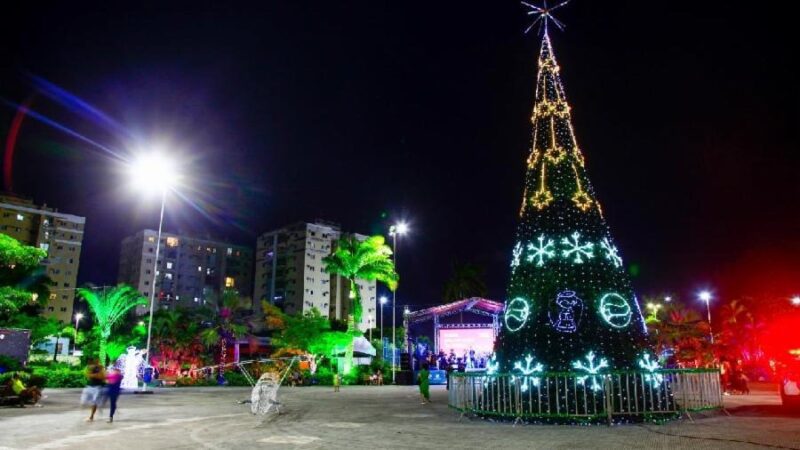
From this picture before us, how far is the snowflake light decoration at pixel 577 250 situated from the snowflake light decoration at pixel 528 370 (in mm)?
2542

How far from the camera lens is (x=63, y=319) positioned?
9712 cm

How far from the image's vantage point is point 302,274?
103 m

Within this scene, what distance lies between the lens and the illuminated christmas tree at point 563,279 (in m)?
12.3

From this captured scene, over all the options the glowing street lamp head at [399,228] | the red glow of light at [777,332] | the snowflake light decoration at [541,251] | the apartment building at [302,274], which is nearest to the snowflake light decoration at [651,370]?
the snowflake light decoration at [541,251]

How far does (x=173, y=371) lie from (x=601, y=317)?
127 feet

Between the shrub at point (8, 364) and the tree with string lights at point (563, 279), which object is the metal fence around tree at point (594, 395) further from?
the shrub at point (8, 364)

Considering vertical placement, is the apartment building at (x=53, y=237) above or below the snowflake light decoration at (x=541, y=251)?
above

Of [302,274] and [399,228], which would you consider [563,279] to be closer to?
[399,228]

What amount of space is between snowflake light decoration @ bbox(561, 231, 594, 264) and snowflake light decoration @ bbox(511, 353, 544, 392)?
8.34 ft

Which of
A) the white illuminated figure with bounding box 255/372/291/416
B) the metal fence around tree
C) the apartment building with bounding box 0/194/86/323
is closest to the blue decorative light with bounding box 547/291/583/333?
the metal fence around tree

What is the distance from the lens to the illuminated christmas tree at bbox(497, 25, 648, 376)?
12.3 metres

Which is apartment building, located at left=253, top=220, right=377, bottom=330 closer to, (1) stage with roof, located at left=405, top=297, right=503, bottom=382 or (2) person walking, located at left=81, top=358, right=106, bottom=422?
(1) stage with roof, located at left=405, top=297, right=503, bottom=382

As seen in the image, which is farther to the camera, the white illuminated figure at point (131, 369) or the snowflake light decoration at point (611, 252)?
the white illuminated figure at point (131, 369)

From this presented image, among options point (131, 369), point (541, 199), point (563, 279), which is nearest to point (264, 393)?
point (563, 279)
